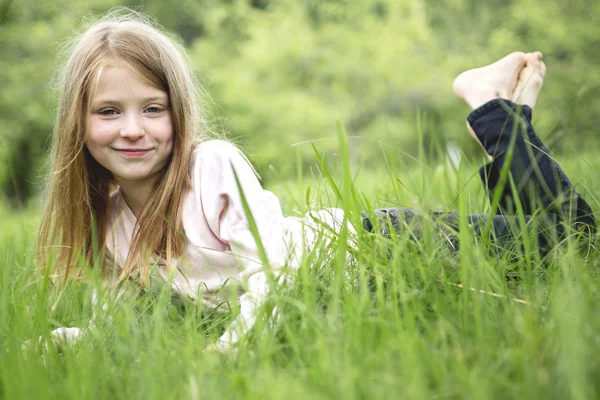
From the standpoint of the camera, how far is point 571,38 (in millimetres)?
6793

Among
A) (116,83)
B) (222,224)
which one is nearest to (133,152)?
(116,83)

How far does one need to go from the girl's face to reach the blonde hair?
Result: 0.08 feet

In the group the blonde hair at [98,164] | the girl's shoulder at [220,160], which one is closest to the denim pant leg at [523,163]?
the girl's shoulder at [220,160]

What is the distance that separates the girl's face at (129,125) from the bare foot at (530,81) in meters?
1.04

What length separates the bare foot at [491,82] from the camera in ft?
5.58

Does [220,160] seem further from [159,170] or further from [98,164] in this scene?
[98,164]

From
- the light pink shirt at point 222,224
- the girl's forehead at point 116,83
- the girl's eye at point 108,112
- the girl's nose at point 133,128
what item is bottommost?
the light pink shirt at point 222,224

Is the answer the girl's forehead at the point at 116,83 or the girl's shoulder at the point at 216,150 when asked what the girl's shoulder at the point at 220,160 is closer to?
the girl's shoulder at the point at 216,150

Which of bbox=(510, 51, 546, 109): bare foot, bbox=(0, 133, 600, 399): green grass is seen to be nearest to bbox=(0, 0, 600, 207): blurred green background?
bbox=(510, 51, 546, 109): bare foot

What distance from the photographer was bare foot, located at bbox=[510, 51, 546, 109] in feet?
5.82

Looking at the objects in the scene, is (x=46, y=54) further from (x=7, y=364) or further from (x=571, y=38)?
(x=7, y=364)

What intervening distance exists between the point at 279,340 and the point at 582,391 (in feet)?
1.58

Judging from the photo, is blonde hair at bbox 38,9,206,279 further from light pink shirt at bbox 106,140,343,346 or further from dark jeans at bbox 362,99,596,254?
dark jeans at bbox 362,99,596,254

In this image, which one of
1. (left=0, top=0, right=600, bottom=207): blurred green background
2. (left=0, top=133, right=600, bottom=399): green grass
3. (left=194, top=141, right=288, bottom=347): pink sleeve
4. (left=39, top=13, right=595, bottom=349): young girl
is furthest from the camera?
(left=0, top=0, right=600, bottom=207): blurred green background
